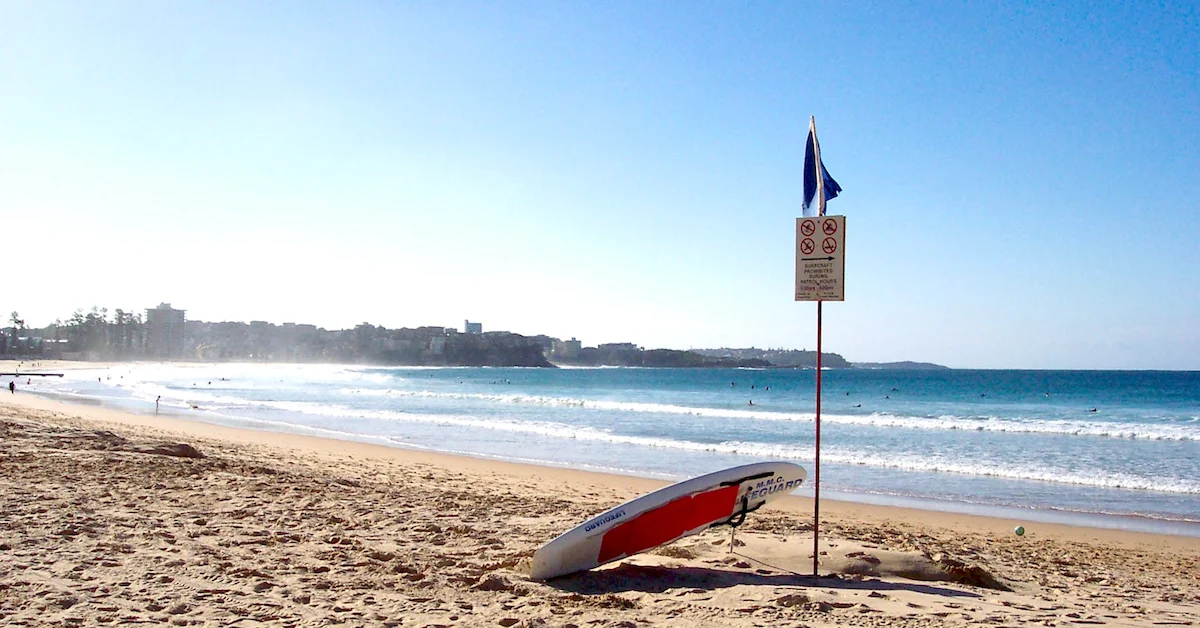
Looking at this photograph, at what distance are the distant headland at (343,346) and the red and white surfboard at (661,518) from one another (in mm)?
144282

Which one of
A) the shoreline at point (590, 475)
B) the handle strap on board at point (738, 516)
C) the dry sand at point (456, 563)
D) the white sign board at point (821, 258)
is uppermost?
the white sign board at point (821, 258)

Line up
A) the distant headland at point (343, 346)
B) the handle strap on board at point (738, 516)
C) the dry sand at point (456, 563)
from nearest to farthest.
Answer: the dry sand at point (456, 563), the handle strap on board at point (738, 516), the distant headland at point (343, 346)

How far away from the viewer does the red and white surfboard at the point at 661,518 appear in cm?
590

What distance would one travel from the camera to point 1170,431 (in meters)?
26.5

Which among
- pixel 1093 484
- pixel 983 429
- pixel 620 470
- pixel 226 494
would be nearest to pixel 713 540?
pixel 226 494

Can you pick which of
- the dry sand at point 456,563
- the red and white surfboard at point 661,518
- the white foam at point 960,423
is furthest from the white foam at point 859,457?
the red and white surfboard at point 661,518

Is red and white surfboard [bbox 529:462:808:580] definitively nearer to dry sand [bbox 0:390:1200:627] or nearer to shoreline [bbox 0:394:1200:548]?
dry sand [bbox 0:390:1200:627]

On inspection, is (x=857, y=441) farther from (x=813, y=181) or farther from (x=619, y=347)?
(x=619, y=347)

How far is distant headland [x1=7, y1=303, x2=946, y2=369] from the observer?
5650 inches

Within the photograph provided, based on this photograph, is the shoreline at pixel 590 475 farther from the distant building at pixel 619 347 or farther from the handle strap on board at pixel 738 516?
the distant building at pixel 619 347

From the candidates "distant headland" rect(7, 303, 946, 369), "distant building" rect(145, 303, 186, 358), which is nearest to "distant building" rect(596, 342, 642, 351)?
"distant headland" rect(7, 303, 946, 369)

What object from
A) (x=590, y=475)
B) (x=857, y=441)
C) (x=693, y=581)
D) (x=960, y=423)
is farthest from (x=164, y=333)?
(x=693, y=581)

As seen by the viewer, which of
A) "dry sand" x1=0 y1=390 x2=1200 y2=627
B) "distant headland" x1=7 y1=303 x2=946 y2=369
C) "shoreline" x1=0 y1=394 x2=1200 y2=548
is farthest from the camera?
"distant headland" x1=7 y1=303 x2=946 y2=369

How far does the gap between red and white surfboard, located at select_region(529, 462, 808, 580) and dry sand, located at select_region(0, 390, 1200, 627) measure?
6.5 inches
